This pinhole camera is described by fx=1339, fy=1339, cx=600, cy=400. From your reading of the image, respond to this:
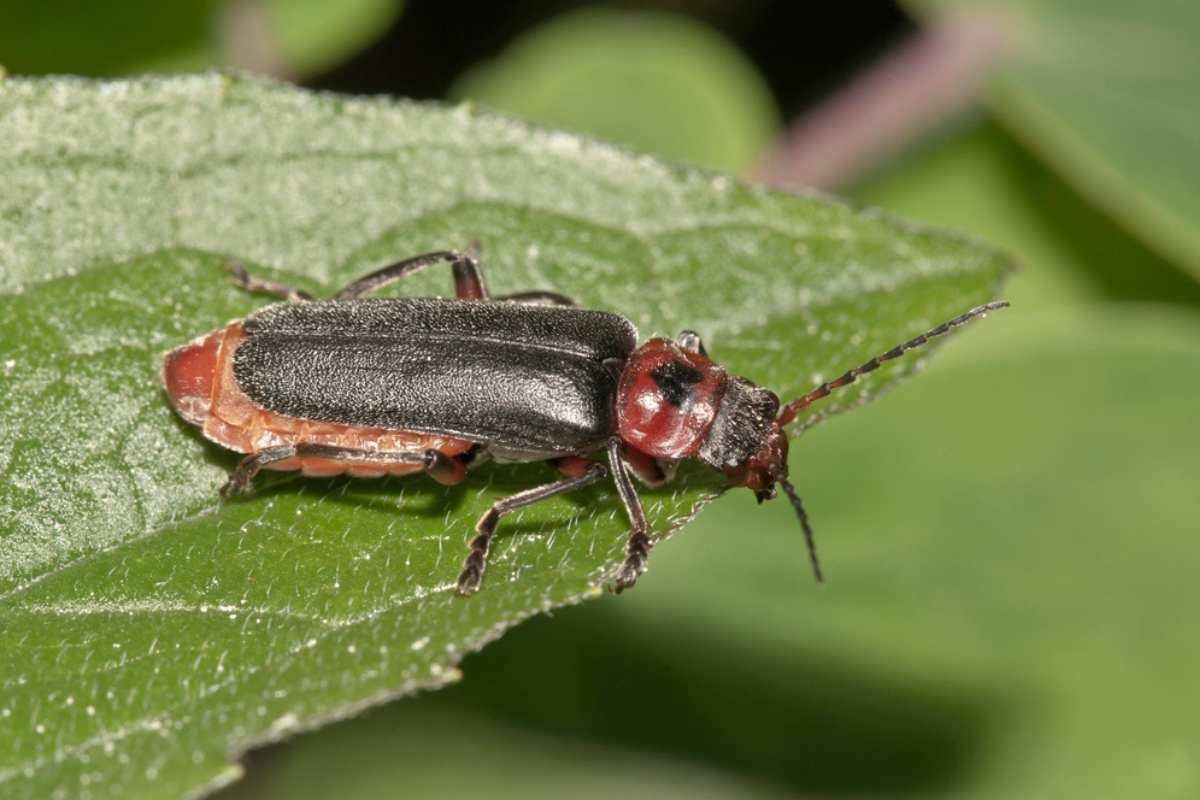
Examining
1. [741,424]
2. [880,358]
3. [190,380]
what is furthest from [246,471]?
[880,358]

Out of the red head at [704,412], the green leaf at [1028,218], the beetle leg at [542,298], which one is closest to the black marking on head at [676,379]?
the red head at [704,412]

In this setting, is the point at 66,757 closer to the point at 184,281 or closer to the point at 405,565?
the point at 405,565

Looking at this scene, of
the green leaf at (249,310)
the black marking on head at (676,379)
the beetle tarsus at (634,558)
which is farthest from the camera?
the black marking on head at (676,379)

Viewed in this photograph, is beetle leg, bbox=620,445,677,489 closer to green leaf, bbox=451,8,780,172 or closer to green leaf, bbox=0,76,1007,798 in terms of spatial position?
green leaf, bbox=0,76,1007,798

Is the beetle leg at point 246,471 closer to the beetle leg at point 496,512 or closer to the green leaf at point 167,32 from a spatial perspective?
the beetle leg at point 496,512

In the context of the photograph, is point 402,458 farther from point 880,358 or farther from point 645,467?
point 880,358

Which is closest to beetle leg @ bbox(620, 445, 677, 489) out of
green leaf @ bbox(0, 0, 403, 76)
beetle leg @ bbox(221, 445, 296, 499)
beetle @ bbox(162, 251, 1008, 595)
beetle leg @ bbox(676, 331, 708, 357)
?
beetle @ bbox(162, 251, 1008, 595)

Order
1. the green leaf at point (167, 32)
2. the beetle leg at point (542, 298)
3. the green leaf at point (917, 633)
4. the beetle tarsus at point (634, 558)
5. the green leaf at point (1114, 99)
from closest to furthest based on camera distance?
the beetle tarsus at point (634, 558) → the beetle leg at point (542, 298) → the green leaf at point (917, 633) → the green leaf at point (1114, 99) → the green leaf at point (167, 32)
